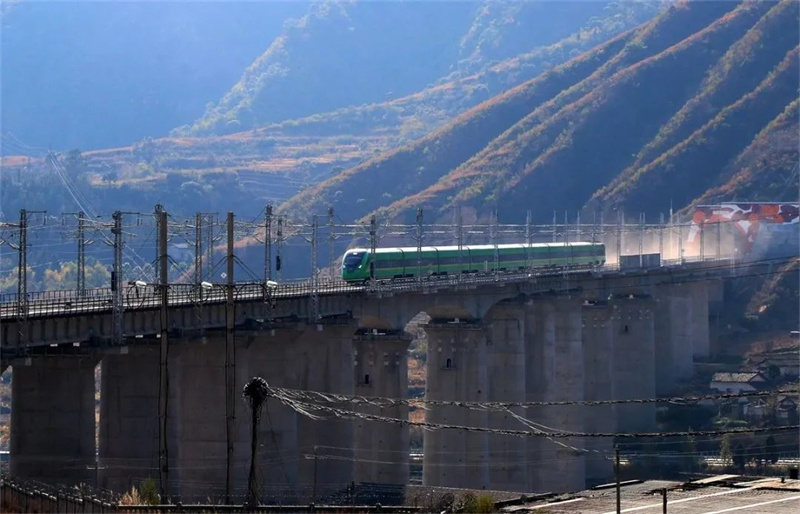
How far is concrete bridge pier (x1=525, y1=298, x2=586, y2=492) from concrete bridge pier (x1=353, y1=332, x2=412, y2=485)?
44.0 ft

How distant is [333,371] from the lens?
90688 millimetres

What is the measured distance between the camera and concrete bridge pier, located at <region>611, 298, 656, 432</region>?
5034 inches

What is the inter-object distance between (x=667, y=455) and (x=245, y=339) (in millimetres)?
48027

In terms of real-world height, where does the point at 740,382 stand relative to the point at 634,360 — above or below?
below

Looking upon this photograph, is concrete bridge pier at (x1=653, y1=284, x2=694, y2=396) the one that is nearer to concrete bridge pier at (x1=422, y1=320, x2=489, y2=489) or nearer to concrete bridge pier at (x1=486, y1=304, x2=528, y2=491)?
concrete bridge pier at (x1=486, y1=304, x2=528, y2=491)

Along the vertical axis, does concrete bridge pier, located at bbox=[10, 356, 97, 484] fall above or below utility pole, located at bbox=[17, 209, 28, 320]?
below

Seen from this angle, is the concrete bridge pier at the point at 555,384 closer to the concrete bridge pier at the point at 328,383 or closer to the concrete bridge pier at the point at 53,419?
the concrete bridge pier at the point at 328,383

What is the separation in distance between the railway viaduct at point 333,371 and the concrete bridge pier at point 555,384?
14cm

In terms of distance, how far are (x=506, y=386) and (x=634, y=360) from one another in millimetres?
24462

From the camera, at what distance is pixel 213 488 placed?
249 feet

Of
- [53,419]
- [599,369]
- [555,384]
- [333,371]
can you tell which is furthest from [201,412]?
[599,369]

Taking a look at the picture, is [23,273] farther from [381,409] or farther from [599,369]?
[599,369]

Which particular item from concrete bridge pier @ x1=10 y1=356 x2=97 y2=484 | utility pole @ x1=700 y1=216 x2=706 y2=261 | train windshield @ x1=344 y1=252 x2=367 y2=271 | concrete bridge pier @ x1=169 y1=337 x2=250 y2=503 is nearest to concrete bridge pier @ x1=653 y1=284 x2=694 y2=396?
utility pole @ x1=700 y1=216 x2=706 y2=261

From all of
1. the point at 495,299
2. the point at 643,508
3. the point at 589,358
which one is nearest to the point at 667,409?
the point at 589,358
